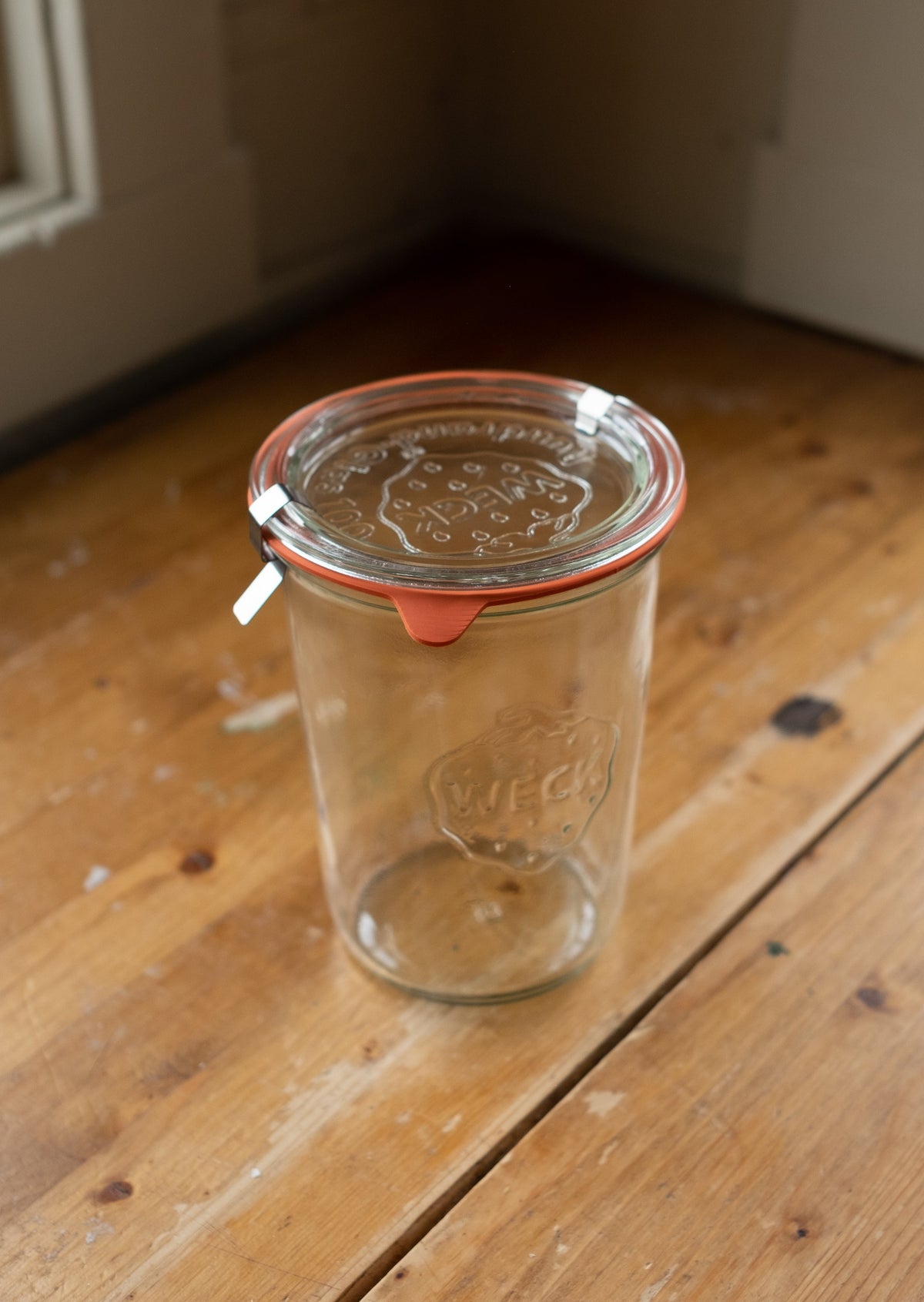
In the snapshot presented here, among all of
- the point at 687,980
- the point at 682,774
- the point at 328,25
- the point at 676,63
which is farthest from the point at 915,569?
the point at 328,25

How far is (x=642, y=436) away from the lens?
530 millimetres

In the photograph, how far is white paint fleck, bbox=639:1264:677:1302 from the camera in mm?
463

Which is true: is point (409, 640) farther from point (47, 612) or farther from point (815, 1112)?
point (47, 612)

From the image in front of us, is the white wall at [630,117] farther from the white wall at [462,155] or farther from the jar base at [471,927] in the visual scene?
the jar base at [471,927]

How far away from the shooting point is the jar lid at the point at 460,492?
0.46m

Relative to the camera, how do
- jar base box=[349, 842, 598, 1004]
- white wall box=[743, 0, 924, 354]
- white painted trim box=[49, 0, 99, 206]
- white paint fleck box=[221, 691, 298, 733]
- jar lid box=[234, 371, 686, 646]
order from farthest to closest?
white wall box=[743, 0, 924, 354], white painted trim box=[49, 0, 99, 206], white paint fleck box=[221, 691, 298, 733], jar base box=[349, 842, 598, 1004], jar lid box=[234, 371, 686, 646]

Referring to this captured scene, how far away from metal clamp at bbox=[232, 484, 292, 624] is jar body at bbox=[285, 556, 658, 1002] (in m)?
0.01

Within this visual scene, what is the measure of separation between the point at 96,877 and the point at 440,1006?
173 mm

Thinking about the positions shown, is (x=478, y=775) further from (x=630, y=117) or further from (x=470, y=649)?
(x=630, y=117)

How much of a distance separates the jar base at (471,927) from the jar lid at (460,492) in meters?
0.16

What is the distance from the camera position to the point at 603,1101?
0.53 metres

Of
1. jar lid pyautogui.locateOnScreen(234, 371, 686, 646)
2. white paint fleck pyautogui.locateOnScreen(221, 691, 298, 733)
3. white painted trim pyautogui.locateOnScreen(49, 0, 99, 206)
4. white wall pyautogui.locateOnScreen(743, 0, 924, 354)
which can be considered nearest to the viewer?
jar lid pyautogui.locateOnScreen(234, 371, 686, 646)

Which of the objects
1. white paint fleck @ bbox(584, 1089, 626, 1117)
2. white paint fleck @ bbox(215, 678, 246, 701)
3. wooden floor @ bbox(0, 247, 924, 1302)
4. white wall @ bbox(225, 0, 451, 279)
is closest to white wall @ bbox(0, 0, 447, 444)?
white wall @ bbox(225, 0, 451, 279)

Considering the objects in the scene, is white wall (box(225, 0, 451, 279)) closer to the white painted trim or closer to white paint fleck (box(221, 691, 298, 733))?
the white painted trim
